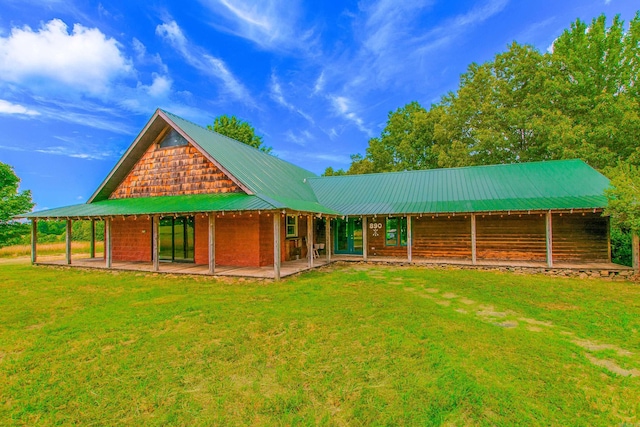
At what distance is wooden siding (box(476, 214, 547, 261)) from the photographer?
46.4 feet

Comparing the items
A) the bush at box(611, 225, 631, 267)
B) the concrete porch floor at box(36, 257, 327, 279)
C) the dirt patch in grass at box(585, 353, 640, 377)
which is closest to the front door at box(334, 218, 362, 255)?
the concrete porch floor at box(36, 257, 327, 279)

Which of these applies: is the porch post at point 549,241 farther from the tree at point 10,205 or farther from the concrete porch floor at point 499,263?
the tree at point 10,205

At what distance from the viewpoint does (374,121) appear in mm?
40062

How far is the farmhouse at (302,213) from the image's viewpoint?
41.6 ft

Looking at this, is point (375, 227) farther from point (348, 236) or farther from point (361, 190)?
point (361, 190)

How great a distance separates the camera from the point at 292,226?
1528 cm

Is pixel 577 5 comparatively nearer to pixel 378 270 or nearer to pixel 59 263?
pixel 378 270

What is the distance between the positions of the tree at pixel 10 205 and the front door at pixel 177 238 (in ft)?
69.4

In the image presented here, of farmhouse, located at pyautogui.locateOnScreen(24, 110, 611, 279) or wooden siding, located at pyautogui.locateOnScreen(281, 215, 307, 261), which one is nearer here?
farmhouse, located at pyautogui.locateOnScreen(24, 110, 611, 279)

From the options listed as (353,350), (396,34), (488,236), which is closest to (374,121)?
(396,34)

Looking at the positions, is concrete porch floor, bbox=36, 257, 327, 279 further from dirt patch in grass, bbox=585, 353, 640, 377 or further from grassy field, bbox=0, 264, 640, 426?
dirt patch in grass, bbox=585, 353, 640, 377

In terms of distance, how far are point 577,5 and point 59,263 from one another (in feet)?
122

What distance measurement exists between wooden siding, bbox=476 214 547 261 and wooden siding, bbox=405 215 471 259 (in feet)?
1.87

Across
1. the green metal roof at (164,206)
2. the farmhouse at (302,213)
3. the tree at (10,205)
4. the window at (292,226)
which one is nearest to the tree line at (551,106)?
the farmhouse at (302,213)
